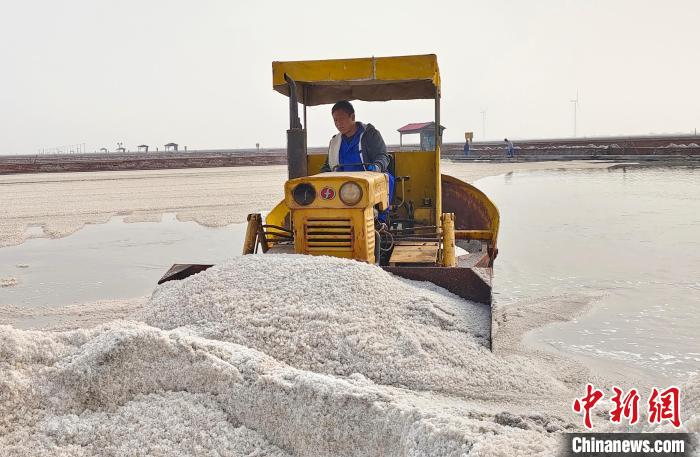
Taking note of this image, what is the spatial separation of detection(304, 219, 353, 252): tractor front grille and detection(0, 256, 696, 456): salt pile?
2.10ft

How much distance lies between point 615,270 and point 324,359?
16.3 ft

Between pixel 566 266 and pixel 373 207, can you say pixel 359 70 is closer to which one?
pixel 373 207

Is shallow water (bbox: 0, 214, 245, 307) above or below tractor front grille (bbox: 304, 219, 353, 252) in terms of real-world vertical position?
below

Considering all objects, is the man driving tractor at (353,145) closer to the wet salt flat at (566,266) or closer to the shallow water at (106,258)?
the wet salt flat at (566,266)

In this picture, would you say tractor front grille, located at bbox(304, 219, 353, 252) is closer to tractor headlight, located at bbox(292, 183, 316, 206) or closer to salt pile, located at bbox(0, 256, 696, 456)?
tractor headlight, located at bbox(292, 183, 316, 206)

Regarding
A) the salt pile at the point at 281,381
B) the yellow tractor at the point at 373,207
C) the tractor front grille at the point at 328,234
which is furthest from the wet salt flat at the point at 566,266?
the tractor front grille at the point at 328,234

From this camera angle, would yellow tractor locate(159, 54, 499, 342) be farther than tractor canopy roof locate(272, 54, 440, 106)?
No

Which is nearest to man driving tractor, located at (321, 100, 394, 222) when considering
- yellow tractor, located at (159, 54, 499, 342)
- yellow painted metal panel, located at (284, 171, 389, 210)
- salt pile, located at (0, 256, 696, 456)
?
yellow tractor, located at (159, 54, 499, 342)

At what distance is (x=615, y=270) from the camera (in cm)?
744

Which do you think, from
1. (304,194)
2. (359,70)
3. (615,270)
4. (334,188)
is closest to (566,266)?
(615,270)

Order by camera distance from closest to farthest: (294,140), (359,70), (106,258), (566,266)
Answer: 1. (359,70)
2. (294,140)
3. (566,266)
4. (106,258)

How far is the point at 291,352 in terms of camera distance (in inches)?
147

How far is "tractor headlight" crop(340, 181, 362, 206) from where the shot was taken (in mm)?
4969

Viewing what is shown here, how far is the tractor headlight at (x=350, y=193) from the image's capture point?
4.97m
